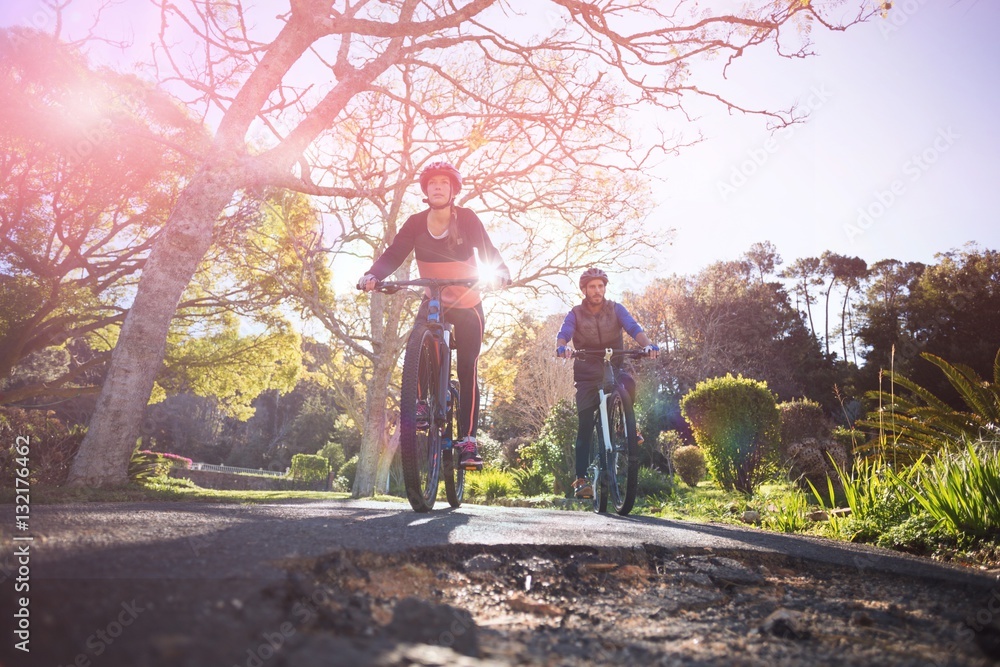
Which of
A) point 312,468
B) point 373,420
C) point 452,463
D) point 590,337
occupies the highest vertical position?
point 590,337

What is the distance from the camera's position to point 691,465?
1568 cm

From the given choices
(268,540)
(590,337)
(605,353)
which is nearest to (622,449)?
(605,353)

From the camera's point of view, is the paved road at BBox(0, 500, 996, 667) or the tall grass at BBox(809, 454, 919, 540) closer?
the paved road at BBox(0, 500, 996, 667)

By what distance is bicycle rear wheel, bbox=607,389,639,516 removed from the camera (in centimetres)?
556

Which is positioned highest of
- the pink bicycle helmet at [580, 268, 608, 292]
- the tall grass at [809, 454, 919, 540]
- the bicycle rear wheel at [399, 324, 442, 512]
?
the pink bicycle helmet at [580, 268, 608, 292]

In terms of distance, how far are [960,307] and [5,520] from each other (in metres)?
30.4

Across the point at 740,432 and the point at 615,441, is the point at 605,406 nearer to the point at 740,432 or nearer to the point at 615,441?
the point at 615,441

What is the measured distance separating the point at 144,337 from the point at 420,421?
3.66 metres

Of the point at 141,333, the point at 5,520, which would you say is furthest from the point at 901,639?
the point at 141,333

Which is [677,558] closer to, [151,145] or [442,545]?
[442,545]

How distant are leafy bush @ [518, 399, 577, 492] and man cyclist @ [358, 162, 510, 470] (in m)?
10.9

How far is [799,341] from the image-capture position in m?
31.9

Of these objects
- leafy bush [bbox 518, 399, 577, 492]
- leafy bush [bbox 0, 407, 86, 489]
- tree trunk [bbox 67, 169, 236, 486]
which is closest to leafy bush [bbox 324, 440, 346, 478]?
leafy bush [bbox 518, 399, 577, 492]

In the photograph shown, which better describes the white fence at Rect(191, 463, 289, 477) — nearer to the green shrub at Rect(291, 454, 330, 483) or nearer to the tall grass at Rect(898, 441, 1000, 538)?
the green shrub at Rect(291, 454, 330, 483)
